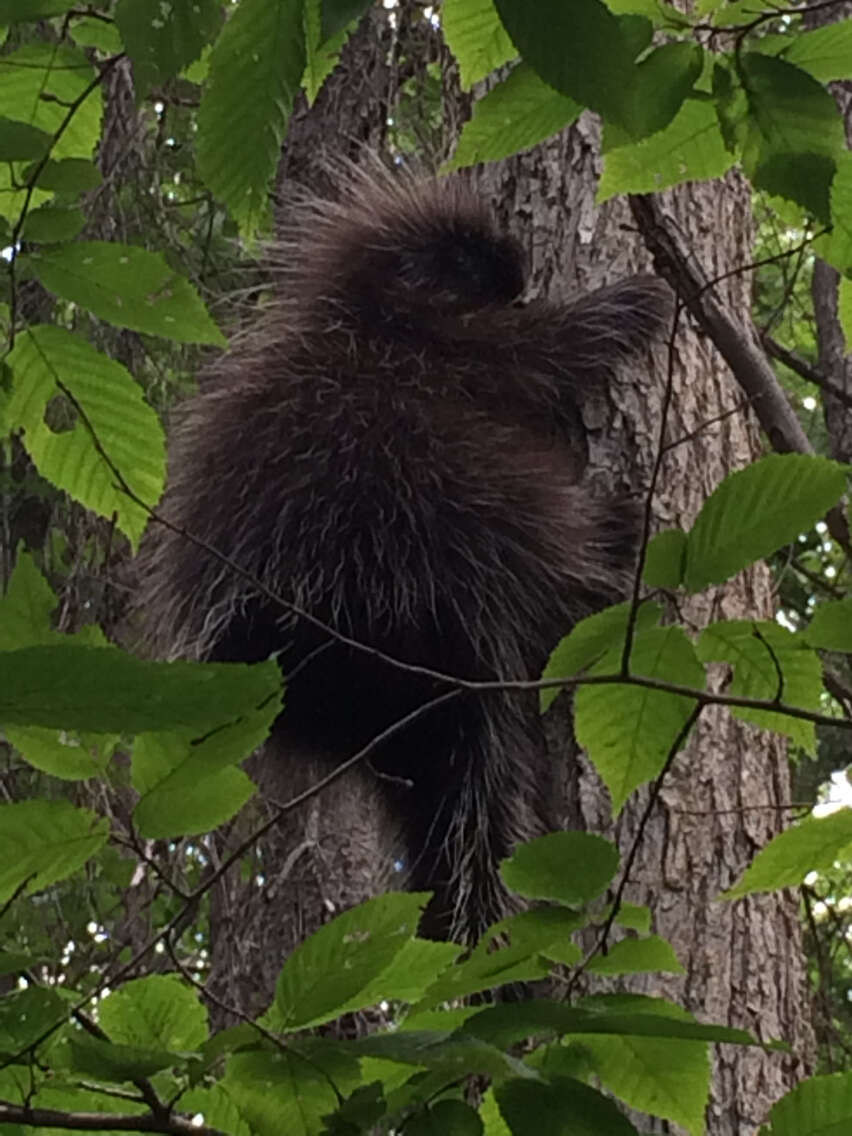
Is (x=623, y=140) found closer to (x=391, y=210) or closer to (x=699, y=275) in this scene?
(x=699, y=275)

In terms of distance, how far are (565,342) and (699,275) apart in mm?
533

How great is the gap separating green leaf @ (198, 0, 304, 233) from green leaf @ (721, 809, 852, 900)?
0.49 metres

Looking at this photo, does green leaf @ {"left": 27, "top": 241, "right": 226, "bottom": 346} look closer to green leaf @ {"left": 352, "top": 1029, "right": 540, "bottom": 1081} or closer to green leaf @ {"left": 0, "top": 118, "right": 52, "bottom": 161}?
green leaf @ {"left": 0, "top": 118, "right": 52, "bottom": 161}

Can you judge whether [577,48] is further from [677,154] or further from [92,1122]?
[92,1122]

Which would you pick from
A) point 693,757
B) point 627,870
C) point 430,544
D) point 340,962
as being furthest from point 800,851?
point 430,544

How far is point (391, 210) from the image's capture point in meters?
2.52

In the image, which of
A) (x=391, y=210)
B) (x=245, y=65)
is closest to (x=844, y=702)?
(x=245, y=65)

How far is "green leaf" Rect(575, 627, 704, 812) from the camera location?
0.93 m

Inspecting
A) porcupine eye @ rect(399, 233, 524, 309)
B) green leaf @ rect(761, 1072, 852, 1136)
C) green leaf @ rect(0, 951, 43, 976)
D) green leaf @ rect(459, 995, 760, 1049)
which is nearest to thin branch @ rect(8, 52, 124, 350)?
green leaf @ rect(0, 951, 43, 976)

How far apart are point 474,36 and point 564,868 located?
0.50 meters

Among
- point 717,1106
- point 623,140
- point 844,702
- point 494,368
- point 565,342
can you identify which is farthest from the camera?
point 494,368

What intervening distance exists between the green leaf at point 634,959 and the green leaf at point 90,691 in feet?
1.42

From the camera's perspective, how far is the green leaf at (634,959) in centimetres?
79

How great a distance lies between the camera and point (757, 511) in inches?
33.1
